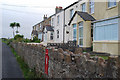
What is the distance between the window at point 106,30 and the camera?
1079cm

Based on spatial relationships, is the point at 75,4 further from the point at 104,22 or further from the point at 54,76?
the point at 54,76

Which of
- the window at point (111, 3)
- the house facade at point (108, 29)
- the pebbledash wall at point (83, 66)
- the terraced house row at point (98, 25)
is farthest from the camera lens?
the window at point (111, 3)

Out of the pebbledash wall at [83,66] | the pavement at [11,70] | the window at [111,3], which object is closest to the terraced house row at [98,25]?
the window at [111,3]

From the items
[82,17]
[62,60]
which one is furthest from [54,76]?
[82,17]

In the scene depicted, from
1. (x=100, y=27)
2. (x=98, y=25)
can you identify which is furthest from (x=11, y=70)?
(x=98, y=25)

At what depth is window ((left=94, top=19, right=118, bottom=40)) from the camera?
10789 millimetres

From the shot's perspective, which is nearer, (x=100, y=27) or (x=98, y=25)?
(x=100, y=27)

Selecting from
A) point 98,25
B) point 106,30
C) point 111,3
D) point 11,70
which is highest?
point 111,3

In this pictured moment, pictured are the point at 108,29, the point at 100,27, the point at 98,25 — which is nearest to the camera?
the point at 108,29

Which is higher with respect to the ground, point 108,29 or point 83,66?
point 108,29

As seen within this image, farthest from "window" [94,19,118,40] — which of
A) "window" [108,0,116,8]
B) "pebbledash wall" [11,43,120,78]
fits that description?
"pebbledash wall" [11,43,120,78]

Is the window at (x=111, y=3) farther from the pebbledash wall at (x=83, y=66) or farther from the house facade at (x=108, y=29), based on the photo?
the pebbledash wall at (x=83, y=66)

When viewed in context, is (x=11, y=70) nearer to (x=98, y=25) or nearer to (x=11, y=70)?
(x=11, y=70)

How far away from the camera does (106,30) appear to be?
11.8 meters
